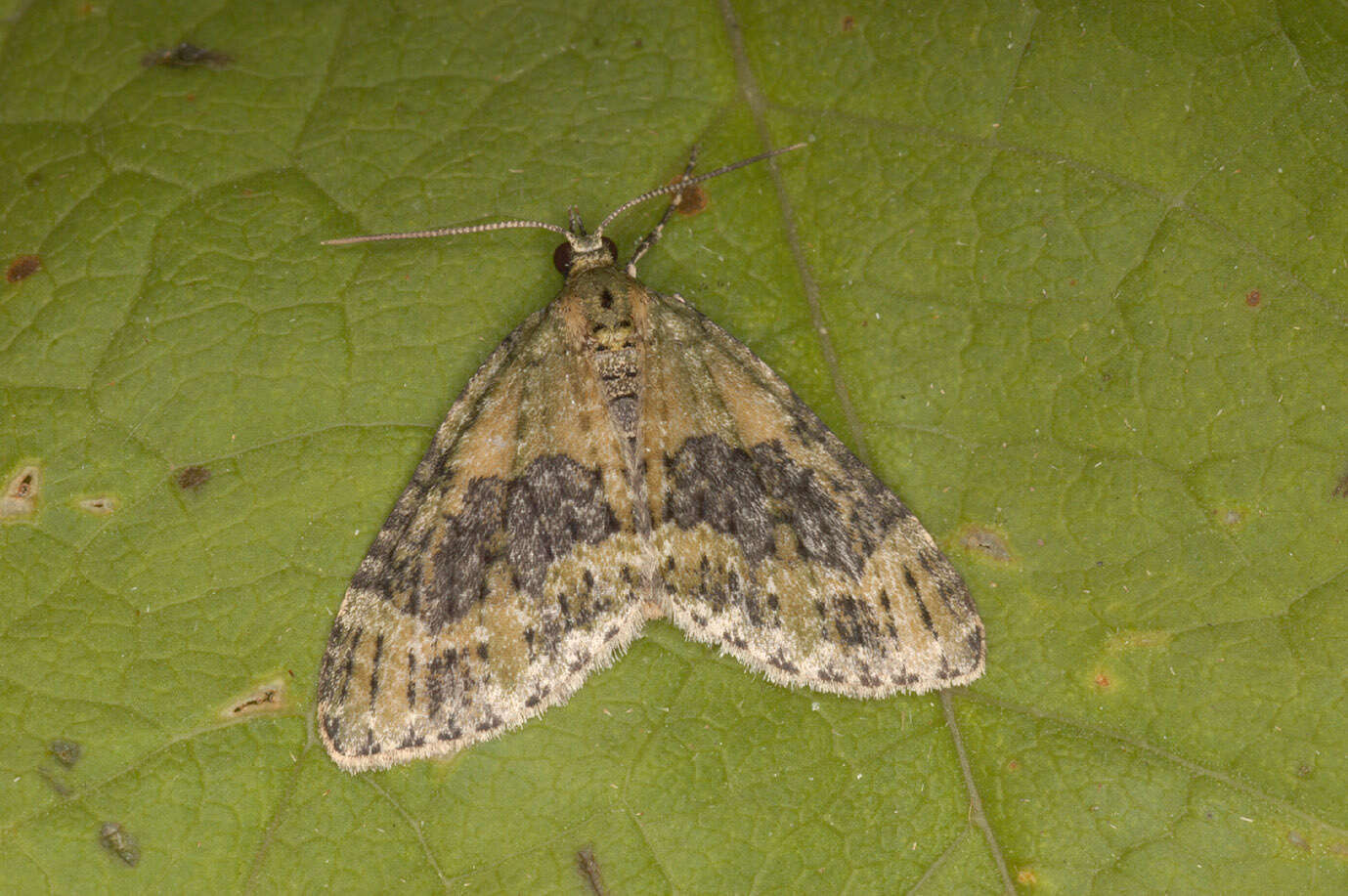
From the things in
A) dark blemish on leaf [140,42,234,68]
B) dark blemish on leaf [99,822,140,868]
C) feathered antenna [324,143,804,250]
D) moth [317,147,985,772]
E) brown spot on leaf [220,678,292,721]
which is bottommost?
dark blemish on leaf [99,822,140,868]

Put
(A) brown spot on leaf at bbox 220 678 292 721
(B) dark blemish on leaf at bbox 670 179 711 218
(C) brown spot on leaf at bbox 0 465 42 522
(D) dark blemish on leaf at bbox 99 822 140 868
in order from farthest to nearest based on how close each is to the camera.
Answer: (B) dark blemish on leaf at bbox 670 179 711 218 < (C) brown spot on leaf at bbox 0 465 42 522 < (A) brown spot on leaf at bbox 220 678 292 721 < (D) dark blemish on leaf at bbox 99 822 140 868

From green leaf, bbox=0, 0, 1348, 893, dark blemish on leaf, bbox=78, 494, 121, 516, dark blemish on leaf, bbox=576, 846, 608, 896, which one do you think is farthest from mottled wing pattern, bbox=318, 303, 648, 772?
dark blemish on leaf, bbox=78, 494, 121, 516

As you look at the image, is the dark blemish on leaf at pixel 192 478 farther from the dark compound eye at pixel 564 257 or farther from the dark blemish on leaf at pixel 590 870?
the dark blemish on leaf at pixel 590 870

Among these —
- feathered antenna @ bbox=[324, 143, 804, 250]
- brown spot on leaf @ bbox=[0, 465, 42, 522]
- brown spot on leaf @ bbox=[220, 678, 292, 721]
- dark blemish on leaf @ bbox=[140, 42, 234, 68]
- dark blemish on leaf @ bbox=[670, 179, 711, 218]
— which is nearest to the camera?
brown spot on leaf @ bbox=[220, 678, 292, 721]

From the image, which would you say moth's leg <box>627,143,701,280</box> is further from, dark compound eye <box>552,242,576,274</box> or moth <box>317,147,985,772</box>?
dark compound eye <box>552,242,576,274</box>

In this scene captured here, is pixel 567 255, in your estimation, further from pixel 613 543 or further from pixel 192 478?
pixel 192 478

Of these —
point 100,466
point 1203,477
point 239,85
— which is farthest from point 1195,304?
point 100,466

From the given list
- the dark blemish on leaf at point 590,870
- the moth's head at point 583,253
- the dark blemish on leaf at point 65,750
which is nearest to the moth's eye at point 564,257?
the moth's head at point 583,253

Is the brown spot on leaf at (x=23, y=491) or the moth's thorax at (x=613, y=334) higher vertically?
the moth's thorax at (x=613, y=334)
